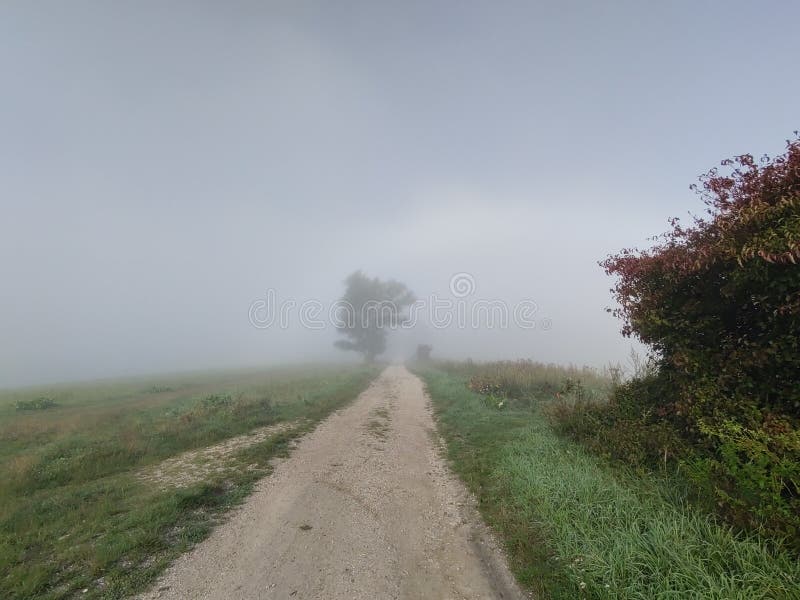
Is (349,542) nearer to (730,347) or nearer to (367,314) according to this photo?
(730,347)

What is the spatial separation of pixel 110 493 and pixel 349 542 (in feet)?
16.7

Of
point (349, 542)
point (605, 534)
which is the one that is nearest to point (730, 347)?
point (605, 534)

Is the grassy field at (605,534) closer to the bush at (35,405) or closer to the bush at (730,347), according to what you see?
the bush at (730,347)

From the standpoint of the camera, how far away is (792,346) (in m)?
4.34

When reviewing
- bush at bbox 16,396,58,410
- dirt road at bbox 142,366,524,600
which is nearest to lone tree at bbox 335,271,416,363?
bush at bbox 16,396,58,410

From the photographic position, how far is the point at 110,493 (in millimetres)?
6348

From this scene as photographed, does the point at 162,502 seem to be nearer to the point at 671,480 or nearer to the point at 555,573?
the point at 555,573

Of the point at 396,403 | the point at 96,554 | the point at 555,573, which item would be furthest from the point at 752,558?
the point at 396,403

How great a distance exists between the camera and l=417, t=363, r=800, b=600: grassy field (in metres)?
3.21

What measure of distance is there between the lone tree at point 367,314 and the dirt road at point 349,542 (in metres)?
39.9

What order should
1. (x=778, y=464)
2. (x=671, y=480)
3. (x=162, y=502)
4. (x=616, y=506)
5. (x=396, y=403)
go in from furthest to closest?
(x=396, y=403) → (x=162, y=502) → (x=671, y=480) → (x=616, y=506) → (x=778, y=464)

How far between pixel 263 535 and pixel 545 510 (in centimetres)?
402

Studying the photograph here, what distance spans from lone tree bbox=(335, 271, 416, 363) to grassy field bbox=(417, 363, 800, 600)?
40.5m

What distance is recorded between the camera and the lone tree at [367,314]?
1875 inches
